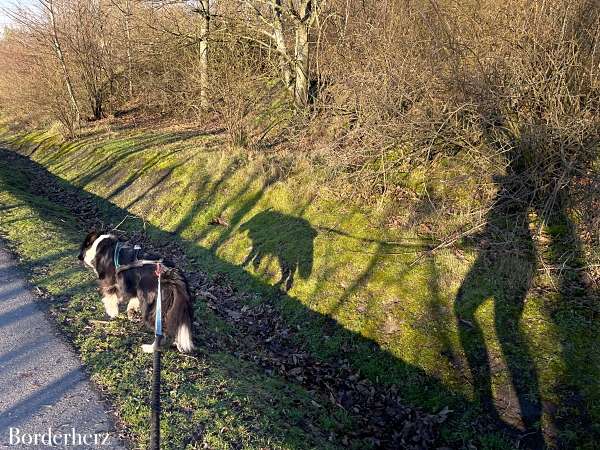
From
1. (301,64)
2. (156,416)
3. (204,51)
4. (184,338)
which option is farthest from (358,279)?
(204,51)

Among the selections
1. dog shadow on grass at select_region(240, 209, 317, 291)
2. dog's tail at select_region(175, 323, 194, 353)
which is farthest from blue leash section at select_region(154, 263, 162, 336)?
dog shadow on grass at select_region(240, 209, 317, 291)

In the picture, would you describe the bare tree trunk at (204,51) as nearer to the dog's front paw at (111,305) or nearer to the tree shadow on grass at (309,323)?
the tree shadow on grass at (309,323)

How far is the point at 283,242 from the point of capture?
927 cm

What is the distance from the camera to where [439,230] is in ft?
27.2

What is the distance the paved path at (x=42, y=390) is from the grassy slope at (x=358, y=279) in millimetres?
354

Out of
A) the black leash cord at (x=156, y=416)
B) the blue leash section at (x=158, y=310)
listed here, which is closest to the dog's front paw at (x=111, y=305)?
the blue leash section at (x=158, y=310)

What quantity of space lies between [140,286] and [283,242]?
162 inches

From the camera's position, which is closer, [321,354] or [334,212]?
[321,354]

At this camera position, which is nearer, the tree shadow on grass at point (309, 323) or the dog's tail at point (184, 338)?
the dog's tail at point (184, 338)

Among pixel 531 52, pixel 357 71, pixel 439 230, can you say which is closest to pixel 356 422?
pixel 439 230

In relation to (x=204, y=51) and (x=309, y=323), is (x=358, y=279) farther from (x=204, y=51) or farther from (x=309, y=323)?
(x=204, y=51)

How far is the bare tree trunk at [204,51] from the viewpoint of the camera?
46.2ft

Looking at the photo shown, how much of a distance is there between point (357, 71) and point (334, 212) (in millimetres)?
3093

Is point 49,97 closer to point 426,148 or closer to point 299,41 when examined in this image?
point 299,41
